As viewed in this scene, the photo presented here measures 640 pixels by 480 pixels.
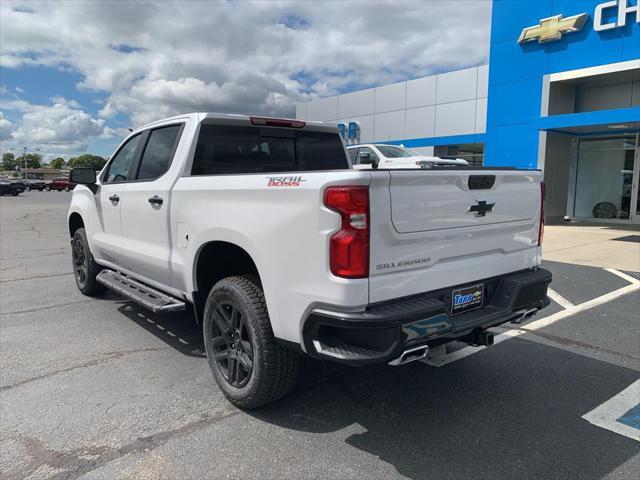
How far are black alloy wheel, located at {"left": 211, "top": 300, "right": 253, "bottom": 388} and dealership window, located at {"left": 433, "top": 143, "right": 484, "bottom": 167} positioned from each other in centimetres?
2178

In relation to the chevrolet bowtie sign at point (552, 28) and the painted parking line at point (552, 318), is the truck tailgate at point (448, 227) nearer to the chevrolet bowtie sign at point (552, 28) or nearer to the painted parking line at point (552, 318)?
the painted parking line at point (552, 318)

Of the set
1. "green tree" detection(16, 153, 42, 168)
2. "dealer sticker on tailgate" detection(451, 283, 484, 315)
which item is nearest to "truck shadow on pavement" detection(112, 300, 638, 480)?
"dealer sticker on tailgate" detection(451, 283, 484, 315)

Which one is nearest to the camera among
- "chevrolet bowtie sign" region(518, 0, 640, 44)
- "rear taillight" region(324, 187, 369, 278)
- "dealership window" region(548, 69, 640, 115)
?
"rear taillight" region(324, 187, 369, 278)

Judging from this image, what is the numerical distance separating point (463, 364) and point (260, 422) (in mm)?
1891

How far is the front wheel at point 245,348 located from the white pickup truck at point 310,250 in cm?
1

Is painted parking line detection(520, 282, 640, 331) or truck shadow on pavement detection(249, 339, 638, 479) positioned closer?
truck shadow on pavement detection(249, 339, 638, 479)

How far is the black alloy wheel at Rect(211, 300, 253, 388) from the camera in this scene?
326 cm

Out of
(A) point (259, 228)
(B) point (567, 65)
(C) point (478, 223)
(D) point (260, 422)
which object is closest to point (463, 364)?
(C) point (478, 223)

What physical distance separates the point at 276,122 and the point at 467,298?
240 cm

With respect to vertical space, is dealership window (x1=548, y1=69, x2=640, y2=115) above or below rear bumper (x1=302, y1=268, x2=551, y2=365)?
above

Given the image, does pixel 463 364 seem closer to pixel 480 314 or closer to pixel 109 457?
pixel 480 314

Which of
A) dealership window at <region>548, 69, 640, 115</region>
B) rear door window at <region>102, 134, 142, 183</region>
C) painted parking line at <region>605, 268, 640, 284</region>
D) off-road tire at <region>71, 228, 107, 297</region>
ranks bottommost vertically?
painted parking line at <region>605, 268, 640, 284</region>

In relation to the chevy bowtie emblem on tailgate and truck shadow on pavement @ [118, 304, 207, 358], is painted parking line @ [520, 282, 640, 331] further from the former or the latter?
truck shadow on pavement @ [118, 304, 207, 358]

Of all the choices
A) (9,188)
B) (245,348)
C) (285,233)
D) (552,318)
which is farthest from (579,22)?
(9,188)
